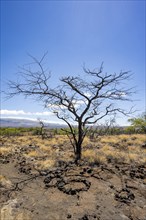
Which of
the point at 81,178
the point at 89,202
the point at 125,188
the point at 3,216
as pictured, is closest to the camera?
the point at 3,216

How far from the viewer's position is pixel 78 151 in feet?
47.3

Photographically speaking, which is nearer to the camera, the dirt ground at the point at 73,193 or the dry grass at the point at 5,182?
the dirt ground at the point at 73,193

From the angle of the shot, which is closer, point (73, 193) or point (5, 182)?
point (73, 193)

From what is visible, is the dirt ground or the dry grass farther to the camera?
the dry grass

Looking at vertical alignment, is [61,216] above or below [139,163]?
below

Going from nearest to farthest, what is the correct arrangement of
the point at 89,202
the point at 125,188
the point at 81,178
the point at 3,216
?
the point at 3,216 < the point at 89,202 < the point at 125,188 < the point at 81,178

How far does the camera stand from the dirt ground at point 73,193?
23.5ft

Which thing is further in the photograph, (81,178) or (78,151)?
(78,151)

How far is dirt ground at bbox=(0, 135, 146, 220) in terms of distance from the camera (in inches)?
282

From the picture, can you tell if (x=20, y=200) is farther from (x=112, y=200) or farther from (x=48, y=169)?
(x=48, y=169)

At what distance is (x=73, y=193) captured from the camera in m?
8.67

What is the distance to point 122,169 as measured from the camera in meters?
12.0

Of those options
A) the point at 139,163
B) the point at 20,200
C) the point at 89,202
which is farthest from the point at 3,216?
the point at 139,163

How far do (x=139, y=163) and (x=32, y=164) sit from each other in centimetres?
650
